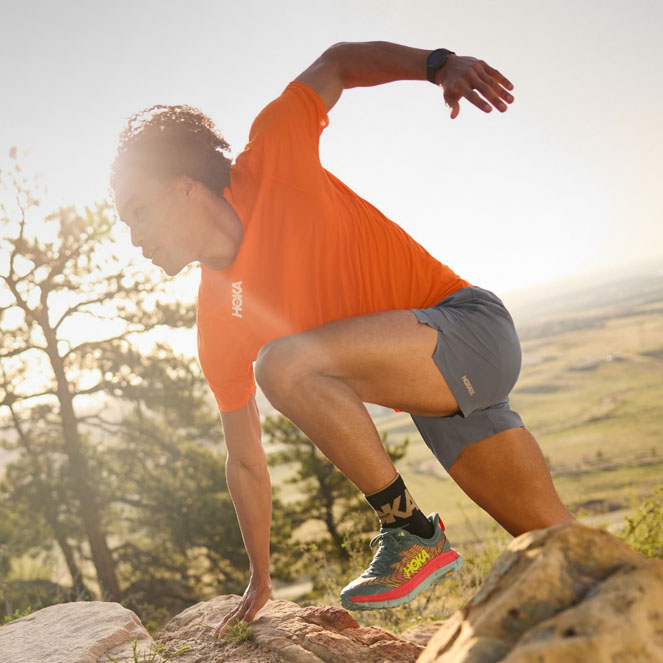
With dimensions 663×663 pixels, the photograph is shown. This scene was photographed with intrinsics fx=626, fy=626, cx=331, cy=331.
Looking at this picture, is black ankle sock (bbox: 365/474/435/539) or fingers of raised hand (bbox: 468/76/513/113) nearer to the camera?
black ankle sock (bbox: 365/474/435/539)

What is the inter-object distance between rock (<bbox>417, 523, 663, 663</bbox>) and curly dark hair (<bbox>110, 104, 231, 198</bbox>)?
1.79 m

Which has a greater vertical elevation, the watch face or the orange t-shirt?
the watch face

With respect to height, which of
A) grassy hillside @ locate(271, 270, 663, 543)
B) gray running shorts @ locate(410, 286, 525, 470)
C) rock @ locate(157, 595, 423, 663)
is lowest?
grassy hillside @ locate(271, 270, 663, 543)

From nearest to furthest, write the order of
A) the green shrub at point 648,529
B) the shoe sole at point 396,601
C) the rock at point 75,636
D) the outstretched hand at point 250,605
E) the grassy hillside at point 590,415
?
the shoe sole at point 396,601 < the rock at point 75,636 < the outstretched hand at point 250,605 < the green shrub at point 648,529 < the grassy hillside at point 590,415

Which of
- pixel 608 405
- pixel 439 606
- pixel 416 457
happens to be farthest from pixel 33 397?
pixel 608 405

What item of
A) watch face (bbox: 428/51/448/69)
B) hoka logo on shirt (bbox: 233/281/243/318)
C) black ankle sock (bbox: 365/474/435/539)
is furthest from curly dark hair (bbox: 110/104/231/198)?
black ankle sock (bbox: 365/474/435/539)

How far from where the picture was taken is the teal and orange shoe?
189cm

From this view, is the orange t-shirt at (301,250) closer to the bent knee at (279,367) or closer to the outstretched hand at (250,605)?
the bent knee at (279,367)

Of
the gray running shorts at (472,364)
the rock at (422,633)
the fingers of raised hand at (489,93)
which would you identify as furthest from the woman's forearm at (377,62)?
the rock at (422,633)

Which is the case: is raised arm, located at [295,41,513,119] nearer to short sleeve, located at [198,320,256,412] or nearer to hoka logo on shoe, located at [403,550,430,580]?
short sleeve, located at [198,320,256,412]

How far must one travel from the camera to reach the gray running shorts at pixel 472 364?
6.93 ft

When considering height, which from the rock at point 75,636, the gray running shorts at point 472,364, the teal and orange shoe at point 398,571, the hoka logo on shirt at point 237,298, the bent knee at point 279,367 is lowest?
the rock at point 75,636

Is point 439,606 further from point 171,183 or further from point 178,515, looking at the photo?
point 178,515

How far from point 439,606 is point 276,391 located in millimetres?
3183
